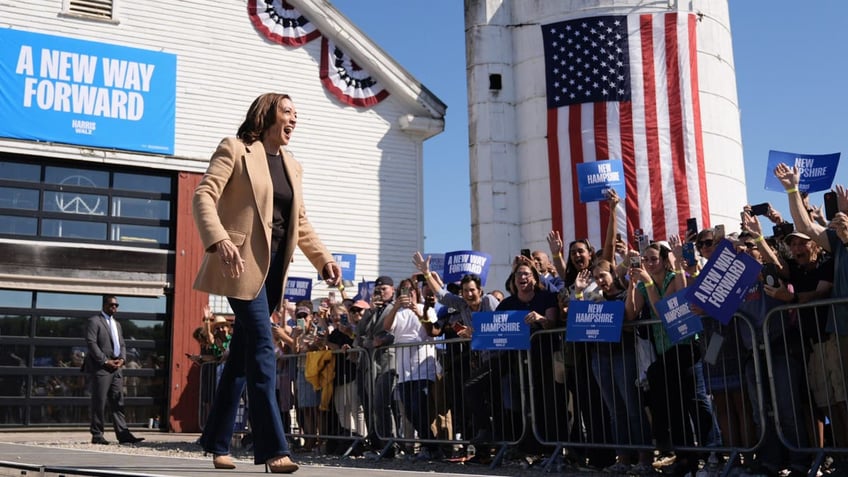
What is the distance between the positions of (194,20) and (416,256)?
41.1 feet

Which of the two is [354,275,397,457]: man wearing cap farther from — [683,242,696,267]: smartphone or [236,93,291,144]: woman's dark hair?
[236,93,291,144]: woman's dark hair

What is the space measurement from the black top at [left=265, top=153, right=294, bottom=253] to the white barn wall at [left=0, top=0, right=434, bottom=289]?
14.3 m

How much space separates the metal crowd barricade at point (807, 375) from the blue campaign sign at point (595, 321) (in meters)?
1.35

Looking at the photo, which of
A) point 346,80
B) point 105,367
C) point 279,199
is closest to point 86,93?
point 346,80

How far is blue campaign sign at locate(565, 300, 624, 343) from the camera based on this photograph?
7.97 m

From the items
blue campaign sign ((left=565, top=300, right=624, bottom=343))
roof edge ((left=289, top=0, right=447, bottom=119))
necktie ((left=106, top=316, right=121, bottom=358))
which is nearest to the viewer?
blue campaign sign ((left=565, top=300, right=624, bottom=343))

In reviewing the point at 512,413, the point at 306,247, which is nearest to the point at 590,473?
the point at 512,413

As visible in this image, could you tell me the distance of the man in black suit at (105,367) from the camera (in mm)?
13586

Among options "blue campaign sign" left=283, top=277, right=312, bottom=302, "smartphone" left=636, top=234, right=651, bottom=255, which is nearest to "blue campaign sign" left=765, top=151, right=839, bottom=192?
"smartphone" left=636, top=234, right=651, bottom=255

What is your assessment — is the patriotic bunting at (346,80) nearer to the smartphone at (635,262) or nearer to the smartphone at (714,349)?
the smartphone at (635,262)

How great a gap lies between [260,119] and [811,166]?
7.97 m

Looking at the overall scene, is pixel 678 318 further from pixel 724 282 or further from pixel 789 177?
pixel 789 177

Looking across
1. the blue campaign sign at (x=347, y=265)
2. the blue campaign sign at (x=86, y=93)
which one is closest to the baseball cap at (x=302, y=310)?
the blue campaign sign at (x=347, y=265)

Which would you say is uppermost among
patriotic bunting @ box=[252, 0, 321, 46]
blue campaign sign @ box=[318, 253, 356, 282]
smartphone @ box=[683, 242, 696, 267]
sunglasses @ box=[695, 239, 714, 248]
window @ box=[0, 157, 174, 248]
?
patriotic bunting @ box=[252, 0, 321, 46]
